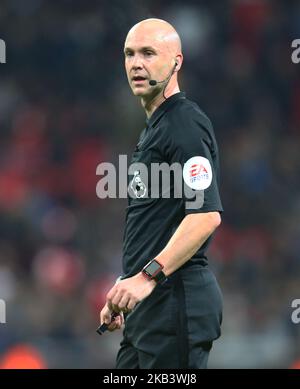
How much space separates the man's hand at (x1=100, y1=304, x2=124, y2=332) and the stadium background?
2.91m

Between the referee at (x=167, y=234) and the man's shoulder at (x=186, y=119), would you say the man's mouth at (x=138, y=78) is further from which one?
the man's shoulder at (x=186, y=119)

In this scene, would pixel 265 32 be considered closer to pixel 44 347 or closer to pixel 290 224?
pixel 290 224

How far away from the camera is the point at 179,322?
273 cm

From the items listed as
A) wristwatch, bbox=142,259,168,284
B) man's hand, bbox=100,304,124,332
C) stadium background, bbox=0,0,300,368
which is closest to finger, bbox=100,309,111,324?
man's hand, bbox=100,304,124,332

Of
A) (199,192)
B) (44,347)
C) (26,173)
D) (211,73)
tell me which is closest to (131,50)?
(199,192)

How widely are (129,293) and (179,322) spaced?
0.24 meters

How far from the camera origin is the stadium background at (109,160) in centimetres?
637

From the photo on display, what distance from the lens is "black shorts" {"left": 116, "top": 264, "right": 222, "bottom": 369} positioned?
2.72 meters

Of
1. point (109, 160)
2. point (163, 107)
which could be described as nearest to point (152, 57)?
point (163, 107)

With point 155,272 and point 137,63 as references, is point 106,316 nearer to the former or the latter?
point 155,272

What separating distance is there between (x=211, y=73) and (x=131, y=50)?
17.6 feet

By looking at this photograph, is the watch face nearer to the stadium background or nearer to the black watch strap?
the black watch strap

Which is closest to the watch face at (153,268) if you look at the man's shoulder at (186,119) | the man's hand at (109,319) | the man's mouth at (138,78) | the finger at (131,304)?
the finger at (131,304)

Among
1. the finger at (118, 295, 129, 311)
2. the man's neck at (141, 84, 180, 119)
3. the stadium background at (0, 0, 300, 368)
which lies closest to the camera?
the finger at (118, 295, 129, 311)
